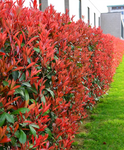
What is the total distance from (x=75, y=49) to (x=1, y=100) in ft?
6.98

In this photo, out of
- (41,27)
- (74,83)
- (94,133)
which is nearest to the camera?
(41,27)

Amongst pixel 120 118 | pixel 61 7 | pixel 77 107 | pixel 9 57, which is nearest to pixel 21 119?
pixel 9 57

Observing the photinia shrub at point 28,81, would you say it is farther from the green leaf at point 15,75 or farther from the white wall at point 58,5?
the white wall at point 58,5

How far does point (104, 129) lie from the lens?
13.8 ft

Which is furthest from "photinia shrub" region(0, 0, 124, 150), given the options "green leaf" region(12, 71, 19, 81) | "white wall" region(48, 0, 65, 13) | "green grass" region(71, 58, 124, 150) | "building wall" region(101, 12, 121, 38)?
"building wall" region(101, 12, 121, 38)

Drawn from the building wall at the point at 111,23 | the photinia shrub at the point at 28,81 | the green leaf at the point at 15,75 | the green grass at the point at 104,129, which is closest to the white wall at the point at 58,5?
the green grass at the point at 104,129

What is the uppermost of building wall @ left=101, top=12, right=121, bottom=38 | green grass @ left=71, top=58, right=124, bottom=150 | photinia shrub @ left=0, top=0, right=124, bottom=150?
building wall @ left=101, top=12, right=121, bottom=38

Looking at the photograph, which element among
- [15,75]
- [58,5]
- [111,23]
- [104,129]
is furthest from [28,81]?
[111,23]

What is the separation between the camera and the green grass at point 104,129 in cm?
360

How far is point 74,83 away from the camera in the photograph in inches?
117

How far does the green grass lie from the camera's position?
3.60 meters

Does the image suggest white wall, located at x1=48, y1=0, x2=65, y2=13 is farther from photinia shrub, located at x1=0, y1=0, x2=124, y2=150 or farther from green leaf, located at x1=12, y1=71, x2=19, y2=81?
green leaf, located at x1=12, y1=71, x2=19, y2=81

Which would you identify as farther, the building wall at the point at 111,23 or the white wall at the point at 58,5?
the building wall at the point at 111,23

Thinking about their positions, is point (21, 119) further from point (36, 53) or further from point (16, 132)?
point (36, 53)
